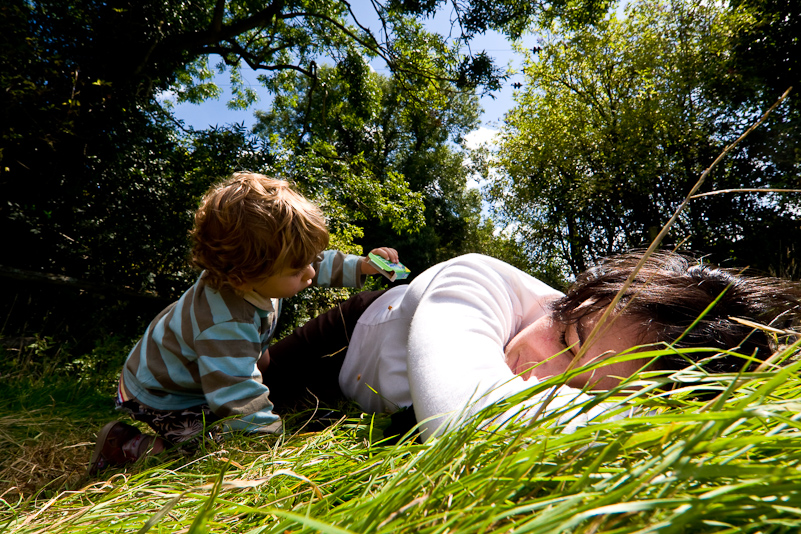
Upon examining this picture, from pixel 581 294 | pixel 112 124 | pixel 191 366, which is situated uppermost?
pixel 112 124

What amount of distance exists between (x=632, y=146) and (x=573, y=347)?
12.3 m

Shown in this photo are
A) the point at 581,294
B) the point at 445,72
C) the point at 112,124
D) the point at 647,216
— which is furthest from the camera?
the point at 647,216

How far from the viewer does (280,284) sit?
2131mm

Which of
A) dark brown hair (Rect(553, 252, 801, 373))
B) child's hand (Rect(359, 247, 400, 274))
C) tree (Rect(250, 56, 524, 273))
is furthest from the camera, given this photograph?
tree (Rect(250, 56, 524, 273))

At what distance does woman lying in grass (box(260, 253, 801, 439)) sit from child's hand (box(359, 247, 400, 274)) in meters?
0.49

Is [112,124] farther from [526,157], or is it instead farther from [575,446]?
[526,157]

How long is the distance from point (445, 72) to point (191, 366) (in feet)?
24.8

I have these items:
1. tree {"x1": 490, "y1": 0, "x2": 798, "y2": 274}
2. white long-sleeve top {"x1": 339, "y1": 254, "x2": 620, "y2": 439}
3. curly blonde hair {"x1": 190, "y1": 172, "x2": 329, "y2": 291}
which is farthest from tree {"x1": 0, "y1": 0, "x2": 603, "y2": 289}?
tree {"x1": 490, "y1": 0, "x2": 798, "y2": 274}

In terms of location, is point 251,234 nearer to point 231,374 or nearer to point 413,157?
point 231,374

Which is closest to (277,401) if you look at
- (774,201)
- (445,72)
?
(445,72)

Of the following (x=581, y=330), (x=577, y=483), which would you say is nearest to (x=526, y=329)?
(x=581, y=330)

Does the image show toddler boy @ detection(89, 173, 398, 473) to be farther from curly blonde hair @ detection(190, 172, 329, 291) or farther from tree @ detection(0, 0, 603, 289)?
tree @ detection(0, 0, 603, 289)

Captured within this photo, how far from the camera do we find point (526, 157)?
14391mm

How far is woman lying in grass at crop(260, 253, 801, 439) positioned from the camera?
1043mm
